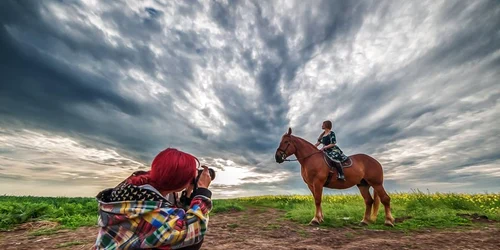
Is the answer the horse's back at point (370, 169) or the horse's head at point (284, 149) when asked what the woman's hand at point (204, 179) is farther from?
the horse's back at point (370, 169)

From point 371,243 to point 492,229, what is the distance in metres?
5.00

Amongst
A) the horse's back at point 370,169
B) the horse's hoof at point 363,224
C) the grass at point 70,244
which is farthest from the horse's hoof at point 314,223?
the grass at point 70,244

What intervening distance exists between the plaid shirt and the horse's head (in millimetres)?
7487

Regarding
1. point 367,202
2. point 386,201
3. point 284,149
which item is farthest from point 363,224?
point 284,149

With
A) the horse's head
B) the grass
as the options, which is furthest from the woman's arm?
the horse's head

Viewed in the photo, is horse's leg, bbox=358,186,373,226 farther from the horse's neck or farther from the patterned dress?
the horse's neck

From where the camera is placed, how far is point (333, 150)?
926 centimetres

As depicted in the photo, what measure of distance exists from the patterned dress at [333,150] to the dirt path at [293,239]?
234 cm

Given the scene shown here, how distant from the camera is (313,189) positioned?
904cm

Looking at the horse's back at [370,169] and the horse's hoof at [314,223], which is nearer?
the horse's hoof at [314,223]

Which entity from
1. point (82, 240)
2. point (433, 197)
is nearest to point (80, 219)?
point (82, 240)

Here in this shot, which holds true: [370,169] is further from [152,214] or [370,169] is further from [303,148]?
[152,214]

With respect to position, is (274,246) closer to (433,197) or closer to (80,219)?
(80,219)

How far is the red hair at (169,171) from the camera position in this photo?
207 cm
